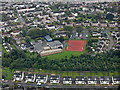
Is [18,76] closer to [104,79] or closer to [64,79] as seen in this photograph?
[64,79]

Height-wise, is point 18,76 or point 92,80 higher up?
point 18,76

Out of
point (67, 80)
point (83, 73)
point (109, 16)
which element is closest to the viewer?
point (67, 80)

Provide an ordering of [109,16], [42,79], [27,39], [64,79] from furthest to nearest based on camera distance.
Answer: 1. [109,16]
2. [27,39]
3. [42,79]
4. [64,79]

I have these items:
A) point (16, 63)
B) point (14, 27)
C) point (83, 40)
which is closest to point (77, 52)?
point (83, 40)

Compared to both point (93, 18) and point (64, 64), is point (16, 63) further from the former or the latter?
point (93, 18)

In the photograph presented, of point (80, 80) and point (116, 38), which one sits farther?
point (116, 38)

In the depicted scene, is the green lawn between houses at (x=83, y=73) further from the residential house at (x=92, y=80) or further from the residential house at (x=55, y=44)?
the residential house at (x=55, y=44)

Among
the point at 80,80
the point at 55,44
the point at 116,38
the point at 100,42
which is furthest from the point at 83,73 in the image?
the point at 116,38

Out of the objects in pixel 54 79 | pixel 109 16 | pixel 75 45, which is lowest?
pixel 54 79
